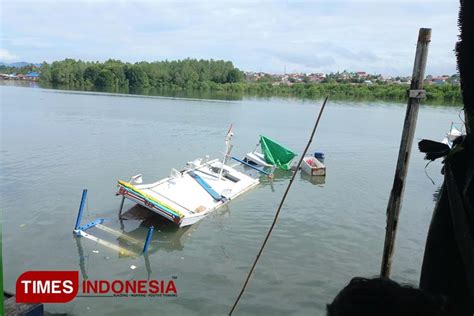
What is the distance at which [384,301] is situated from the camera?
56.4 inches

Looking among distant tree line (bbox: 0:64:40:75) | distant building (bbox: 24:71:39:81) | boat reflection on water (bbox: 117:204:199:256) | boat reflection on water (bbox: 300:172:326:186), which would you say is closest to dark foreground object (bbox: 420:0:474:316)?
boat reflection on water (bbox: 117:204:199:256)

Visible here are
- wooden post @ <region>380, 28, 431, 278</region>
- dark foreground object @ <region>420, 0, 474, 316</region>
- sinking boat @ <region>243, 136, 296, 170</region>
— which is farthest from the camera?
sinking boat @ <region>243, 136, 296, 170</region>

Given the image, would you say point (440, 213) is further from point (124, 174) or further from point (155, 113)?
point (155, 113)

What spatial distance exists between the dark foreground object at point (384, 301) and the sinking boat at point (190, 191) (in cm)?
1061

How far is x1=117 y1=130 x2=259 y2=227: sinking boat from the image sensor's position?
474 inches

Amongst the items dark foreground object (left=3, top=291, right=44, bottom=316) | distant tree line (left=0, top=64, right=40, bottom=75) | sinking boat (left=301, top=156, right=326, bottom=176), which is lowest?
sinking boat (left=301, top=156, right=326, bottom=176)

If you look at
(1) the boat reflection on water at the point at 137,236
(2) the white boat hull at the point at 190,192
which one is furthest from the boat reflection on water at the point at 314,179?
(1) the boat reflection on water at the point at 137,236

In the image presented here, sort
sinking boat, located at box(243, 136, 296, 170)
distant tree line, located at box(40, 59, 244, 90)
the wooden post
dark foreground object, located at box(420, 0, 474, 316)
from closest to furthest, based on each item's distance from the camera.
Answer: dark foreground object, located at box(420, 0, 474, 316) < the wooden post < sinking boat, located at box(243, 136, 296, 170) < distant tree line, located at box(40, 59, 244, 90)

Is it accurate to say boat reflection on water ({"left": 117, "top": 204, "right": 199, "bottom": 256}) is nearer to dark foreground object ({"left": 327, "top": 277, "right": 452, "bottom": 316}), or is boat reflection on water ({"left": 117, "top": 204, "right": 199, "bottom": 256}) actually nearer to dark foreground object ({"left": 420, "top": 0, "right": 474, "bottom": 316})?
dark foreground object ({"left": 420, "top": 0, "right": 474, "bottom": 316})

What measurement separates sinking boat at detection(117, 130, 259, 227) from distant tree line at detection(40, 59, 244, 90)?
81.8 m

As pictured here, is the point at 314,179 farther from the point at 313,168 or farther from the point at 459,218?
the point at 459,218

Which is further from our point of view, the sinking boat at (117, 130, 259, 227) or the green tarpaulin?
the green tarpaulin

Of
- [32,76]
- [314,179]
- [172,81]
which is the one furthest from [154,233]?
[32,76]

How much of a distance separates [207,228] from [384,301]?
1190cm
